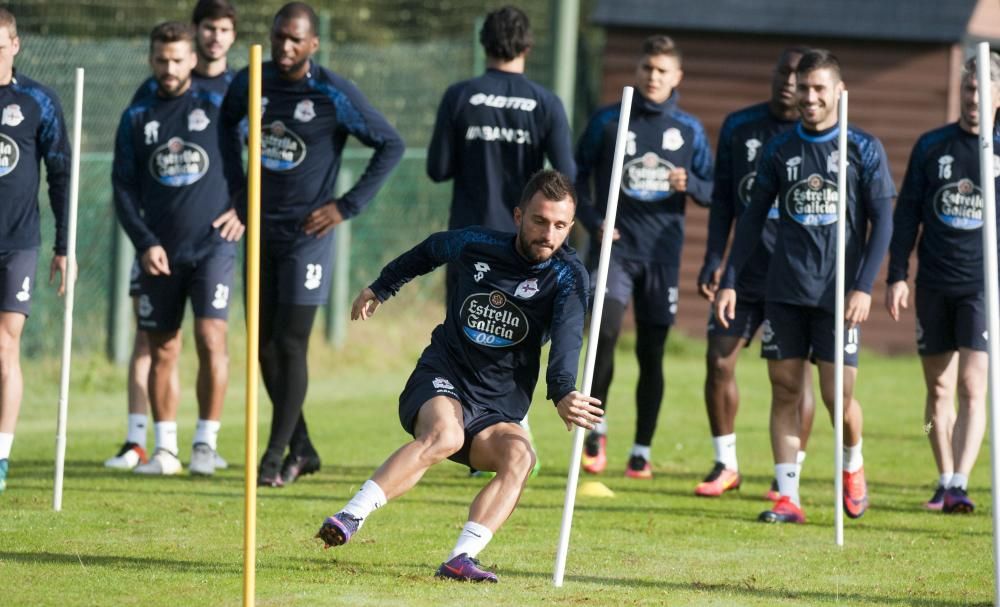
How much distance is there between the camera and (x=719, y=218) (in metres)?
9.05

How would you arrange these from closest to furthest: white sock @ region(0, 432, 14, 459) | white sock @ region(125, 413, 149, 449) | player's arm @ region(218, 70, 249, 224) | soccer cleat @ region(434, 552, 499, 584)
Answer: soccer cleat @ region(434, 552, 499, 584) < white sock @ region(0, 432, 14, 459) < player's arm @ region(218, 70, 249, 224) < white sock @ region(125, 413, 149, 449)

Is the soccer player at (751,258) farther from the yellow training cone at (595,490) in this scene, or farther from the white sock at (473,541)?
the white sock at (473,541)

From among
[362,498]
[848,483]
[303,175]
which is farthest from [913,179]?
[362,498]

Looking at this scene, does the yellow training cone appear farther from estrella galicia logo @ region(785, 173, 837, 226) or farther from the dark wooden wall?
the dark wooden wall

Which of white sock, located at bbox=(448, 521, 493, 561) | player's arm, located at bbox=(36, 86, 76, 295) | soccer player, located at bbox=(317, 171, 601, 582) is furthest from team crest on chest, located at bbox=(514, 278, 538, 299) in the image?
player's arm, located at bbox=(36, 86, 76, 295)

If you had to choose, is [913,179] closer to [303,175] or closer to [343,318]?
[303,175]

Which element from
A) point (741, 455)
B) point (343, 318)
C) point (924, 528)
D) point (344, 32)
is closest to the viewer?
point (924, 528)

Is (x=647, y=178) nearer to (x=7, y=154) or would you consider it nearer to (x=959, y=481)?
(x=959, y=481)

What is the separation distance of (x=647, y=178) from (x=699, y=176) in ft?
1.34

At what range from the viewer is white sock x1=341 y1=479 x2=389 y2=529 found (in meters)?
6.09

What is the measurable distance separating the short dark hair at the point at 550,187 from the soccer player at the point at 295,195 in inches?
100

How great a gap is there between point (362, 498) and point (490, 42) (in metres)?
3.81

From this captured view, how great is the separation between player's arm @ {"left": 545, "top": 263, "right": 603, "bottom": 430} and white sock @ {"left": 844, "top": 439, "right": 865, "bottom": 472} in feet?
7.56

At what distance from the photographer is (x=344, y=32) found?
2156 centimetres
